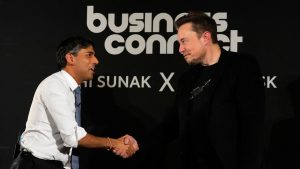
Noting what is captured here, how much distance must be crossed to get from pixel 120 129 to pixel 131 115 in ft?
0.45

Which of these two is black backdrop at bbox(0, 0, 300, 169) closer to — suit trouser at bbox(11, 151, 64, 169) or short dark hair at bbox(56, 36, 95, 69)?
short dark hair at bbox(56, 36, 95, 69)

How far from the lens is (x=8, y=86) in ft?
13.3

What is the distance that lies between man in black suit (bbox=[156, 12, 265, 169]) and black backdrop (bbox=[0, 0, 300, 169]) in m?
0.68

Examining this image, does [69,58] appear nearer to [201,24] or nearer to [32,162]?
[32,162]

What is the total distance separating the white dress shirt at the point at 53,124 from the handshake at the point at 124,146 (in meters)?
0.26

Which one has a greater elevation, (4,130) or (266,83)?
(266,83)

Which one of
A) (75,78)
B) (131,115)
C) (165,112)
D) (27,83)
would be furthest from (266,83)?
(27,83)

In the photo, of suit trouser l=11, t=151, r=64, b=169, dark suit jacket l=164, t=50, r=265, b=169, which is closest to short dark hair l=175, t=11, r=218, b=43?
dark suit jacket l=164, t=50, r=265, b=169

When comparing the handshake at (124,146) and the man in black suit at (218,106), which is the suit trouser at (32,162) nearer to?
the handshake at (124,146)

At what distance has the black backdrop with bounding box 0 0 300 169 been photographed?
371 cm

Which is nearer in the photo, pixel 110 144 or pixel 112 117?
pixel 110 144

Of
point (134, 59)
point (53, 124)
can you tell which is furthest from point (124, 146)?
point (134, 59)

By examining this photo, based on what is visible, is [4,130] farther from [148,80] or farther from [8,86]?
[148,80]

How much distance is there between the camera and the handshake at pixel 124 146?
3.54 metres
